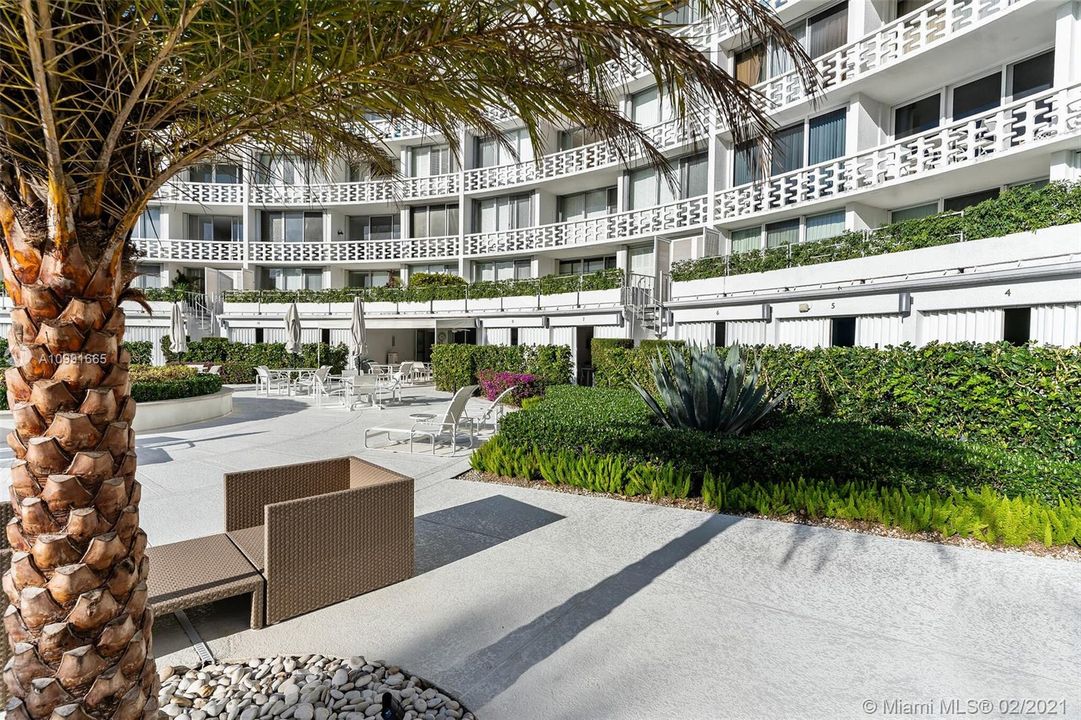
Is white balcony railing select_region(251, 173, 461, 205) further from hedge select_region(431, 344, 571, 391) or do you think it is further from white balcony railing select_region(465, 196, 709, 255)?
hedge select_region(431, 344, 571, 391)

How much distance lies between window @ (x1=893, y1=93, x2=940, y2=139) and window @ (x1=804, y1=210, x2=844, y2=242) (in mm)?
2742

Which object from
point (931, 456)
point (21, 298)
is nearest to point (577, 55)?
point (21, 298)

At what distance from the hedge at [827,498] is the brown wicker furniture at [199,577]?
402cm

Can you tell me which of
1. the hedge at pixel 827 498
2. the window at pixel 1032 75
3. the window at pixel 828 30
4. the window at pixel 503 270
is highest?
the window at pixel 828 30

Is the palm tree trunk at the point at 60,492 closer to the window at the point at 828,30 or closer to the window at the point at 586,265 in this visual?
the window at the point at 828,30

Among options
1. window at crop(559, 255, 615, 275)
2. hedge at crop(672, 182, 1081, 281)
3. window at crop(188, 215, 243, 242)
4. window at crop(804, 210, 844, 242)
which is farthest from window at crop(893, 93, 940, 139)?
window at crop(188, 215, 243, 242)

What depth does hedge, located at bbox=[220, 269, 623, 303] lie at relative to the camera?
66.9 feet

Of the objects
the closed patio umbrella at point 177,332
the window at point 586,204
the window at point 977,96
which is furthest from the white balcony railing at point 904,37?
the closed patio umbrella at point 177,332

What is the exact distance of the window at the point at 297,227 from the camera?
3275 centimetres

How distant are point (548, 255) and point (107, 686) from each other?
25964 millimetres

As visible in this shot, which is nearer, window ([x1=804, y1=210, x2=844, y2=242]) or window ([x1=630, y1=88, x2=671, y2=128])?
window ([x1=804, y1=210, x2=844, y2=242])

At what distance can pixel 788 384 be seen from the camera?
10.2 m

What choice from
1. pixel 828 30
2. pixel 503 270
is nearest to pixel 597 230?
pixel 503 270

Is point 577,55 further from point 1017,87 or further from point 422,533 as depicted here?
point 1017,87
